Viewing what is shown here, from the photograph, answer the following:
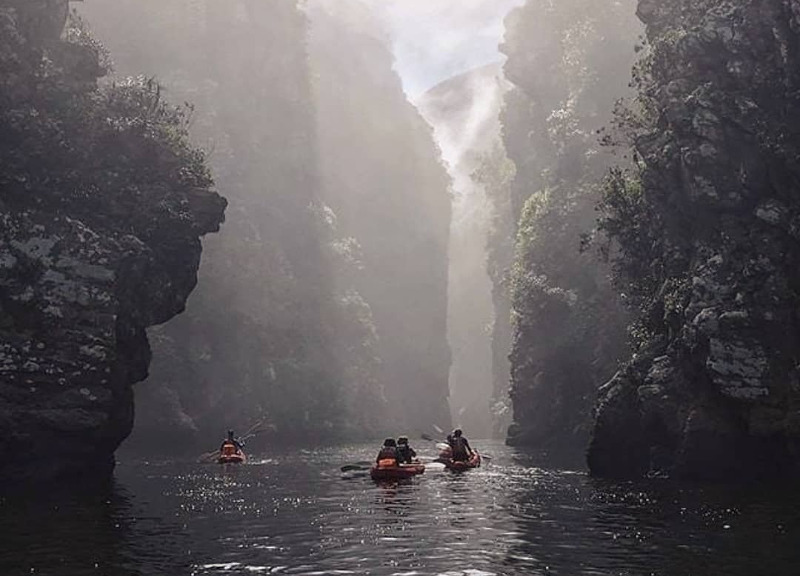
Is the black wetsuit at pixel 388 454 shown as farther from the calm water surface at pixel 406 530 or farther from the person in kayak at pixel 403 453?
the calm water surface at pixel 406 530

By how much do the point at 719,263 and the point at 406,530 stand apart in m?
16.2

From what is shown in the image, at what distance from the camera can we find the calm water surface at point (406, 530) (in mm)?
14297

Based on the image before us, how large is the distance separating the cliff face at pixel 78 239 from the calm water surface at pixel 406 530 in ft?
9.86

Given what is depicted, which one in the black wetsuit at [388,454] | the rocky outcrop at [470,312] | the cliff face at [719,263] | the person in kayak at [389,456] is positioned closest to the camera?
the cliff face at [719,263]

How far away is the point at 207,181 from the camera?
121ft

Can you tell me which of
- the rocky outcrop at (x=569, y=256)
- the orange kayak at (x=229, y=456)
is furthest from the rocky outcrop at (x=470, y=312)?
the orange kayak at (x=229, y=456)

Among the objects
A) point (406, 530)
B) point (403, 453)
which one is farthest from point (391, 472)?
point (406, 530)

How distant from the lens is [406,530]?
18547mm

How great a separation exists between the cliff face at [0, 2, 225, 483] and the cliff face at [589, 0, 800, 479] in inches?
771

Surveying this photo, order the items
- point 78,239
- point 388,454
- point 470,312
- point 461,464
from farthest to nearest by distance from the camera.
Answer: point 470,312 < point 461,464 < point 388,454 < point 78,239

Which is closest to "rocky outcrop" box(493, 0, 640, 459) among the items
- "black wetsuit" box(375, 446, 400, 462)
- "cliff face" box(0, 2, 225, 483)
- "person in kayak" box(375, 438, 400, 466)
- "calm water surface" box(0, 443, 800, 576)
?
"person in kayak" box(375, 438, 400, 466)

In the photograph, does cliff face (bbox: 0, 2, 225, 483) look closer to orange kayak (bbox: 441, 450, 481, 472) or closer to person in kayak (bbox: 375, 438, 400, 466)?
person in kayak (bbox: 375, 438, 400, 466)

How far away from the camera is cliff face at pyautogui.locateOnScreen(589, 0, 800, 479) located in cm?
2570

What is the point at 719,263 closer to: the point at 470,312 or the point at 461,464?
the point at 461,464
